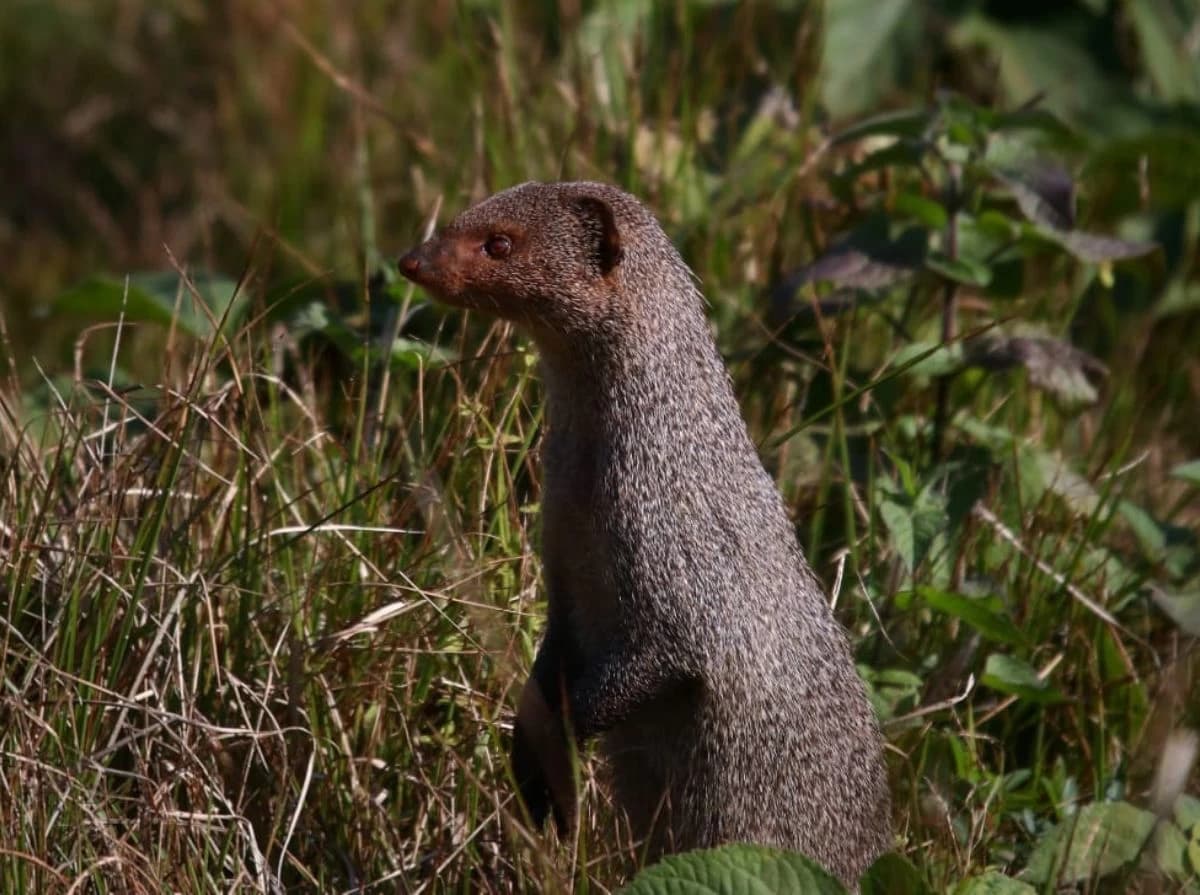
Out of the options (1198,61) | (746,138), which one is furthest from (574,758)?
(1198,61)

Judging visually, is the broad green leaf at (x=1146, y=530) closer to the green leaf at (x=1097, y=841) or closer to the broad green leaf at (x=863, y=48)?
the green leaf at (x=1097, y=841)

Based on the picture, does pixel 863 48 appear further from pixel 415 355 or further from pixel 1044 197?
pixel 415 355

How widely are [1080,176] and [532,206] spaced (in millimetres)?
1760

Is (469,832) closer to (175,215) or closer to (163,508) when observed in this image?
(163,508)

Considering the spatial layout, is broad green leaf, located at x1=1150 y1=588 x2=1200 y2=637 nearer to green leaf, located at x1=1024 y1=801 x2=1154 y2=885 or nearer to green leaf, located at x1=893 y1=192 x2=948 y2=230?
green leaf, located at x1=1024 y1=801 x2=1154 y2=885

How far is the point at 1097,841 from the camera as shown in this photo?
2586 millimetres

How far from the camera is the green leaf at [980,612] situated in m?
2.80

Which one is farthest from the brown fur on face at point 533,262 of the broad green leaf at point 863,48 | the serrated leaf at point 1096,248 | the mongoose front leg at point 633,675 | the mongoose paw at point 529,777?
the broad green leaf at point 863,48

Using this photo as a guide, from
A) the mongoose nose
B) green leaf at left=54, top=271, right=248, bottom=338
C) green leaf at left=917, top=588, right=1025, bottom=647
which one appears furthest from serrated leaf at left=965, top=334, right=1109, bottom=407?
green leaf at left=54, top=271, right=248, bottom=338

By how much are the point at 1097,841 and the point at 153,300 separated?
1926 mm

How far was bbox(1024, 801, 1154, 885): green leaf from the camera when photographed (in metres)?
2.55

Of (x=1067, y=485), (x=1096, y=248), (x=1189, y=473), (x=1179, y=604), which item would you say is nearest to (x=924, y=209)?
(x=1096, y=248)

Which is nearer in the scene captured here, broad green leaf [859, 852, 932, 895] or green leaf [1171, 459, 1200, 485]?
broad green leaf [859, 852, 932, 895]

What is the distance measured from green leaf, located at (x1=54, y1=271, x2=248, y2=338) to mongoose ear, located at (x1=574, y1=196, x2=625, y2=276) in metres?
1.06
